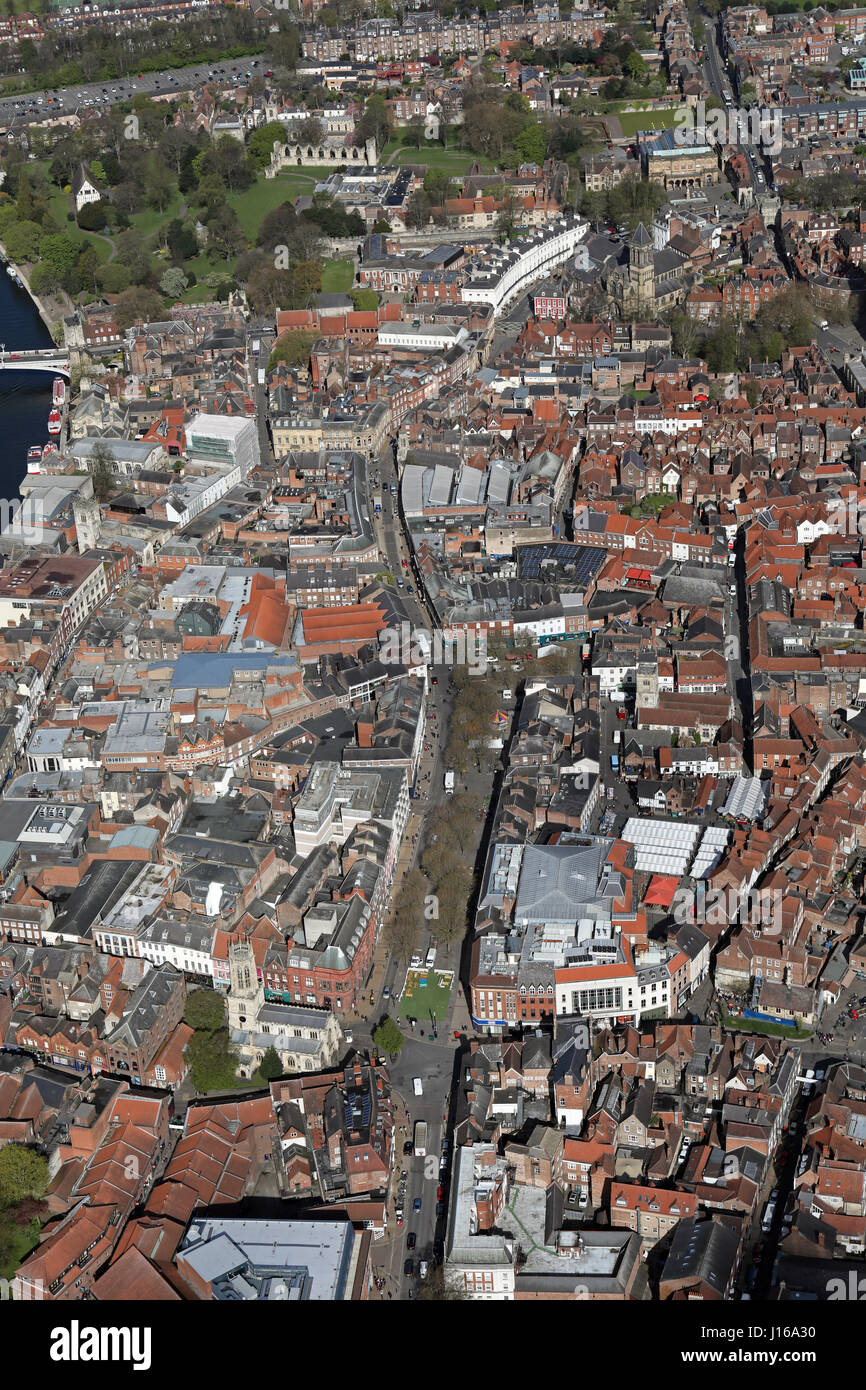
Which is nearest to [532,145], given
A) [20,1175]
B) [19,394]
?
[19,394]

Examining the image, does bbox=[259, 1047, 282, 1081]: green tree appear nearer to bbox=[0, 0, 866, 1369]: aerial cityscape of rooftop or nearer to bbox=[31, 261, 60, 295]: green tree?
bbox=[0, 0, 866, 1369]: aerial cityscape of rooftop

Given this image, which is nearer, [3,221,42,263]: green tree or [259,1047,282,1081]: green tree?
[259,1047,282,1081]: green tree

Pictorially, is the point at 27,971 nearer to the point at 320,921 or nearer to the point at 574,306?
the point at 320,921

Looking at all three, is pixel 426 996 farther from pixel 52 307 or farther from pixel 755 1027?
pixel 52 307

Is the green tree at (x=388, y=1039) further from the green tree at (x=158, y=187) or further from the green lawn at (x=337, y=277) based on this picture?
the green tree at (x=158, y=187)

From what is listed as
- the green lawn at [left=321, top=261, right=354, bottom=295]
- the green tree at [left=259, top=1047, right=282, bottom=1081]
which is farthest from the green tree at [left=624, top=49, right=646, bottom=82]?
the green tree at [left=259, top=1047, right=282, bottom=1081]

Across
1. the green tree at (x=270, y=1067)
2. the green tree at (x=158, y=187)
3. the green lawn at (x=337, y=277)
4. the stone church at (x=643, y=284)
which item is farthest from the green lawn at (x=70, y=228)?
the green tree at (x=270, y=1067)
